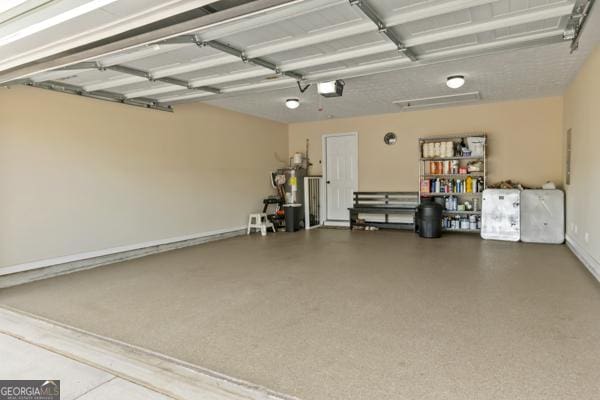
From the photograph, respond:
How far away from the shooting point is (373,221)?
838 centimetres

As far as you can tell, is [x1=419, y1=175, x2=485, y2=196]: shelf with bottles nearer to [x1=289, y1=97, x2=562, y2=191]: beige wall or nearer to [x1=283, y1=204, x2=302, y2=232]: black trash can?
[x1=289, y1=97, x2=562, y2=191]: beige wall

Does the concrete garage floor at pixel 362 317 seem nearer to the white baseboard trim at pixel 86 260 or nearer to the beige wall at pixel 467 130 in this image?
the white baseboard trim at pixel 86 260

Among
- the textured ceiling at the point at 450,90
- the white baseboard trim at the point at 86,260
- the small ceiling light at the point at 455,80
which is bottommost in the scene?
the white baseboard trim at the point at 86,260

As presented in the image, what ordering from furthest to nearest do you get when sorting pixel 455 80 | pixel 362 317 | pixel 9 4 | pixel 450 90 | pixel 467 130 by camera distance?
1. pixel 467 130
2. pixel 450 90
3. pixel 455 80
4. pixel 362 317
5. pixel 9 4

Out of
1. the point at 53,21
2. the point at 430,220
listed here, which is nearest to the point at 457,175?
the point at 430,220

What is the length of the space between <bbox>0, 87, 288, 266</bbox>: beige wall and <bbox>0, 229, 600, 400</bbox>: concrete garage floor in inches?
24.0

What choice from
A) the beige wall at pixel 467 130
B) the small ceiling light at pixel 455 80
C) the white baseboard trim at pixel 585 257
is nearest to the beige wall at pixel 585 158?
the white baseboard trim at pixel 585 257

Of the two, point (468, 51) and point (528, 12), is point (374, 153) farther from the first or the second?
point (528, 12)

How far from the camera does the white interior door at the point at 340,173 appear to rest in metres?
8.67

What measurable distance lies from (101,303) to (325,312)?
209 cm

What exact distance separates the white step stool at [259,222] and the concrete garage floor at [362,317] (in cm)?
229

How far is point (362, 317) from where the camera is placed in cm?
298

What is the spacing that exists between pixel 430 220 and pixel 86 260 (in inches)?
220

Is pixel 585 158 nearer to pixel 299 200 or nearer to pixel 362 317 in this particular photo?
pixel 362 317
